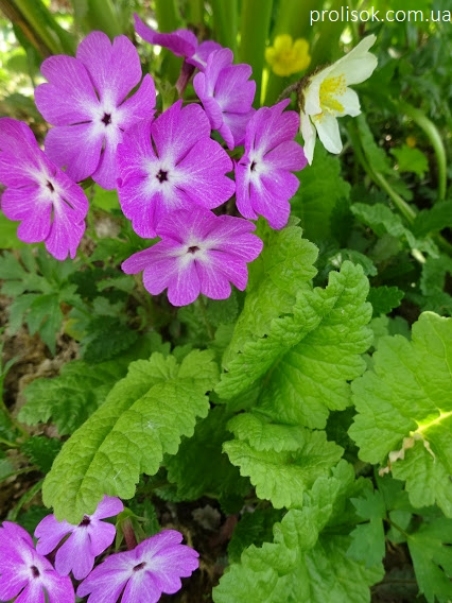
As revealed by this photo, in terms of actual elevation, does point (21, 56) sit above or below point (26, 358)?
above

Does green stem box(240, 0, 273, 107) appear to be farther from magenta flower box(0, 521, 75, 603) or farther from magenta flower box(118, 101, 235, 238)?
magenta flower box(0, 521, 75, 603)

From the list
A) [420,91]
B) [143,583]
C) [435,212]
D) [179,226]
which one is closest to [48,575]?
[143,583]

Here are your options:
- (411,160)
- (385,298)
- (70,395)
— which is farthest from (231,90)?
(411,160)

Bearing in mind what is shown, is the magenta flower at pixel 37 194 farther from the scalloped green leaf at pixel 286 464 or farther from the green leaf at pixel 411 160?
the green leaf at pixel 411 160

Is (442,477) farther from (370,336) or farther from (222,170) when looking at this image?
(222,170)

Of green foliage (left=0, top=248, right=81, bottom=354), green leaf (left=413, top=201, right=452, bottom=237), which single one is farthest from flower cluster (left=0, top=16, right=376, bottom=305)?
green leaf (left=413, top=201, right=452, bottom=237)

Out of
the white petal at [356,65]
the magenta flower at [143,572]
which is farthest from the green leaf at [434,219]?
the magenta flower at [143,572]

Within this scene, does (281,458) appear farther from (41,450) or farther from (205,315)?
(41,450)
